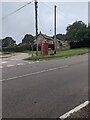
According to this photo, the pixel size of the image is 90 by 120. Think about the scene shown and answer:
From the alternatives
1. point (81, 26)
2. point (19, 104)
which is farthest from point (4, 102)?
point (81, 26)

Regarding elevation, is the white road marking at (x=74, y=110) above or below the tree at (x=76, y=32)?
below

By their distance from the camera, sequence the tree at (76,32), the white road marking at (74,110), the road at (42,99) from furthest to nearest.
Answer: the tree at (76,32), the road at (42,99), the white road marking at (74,110)

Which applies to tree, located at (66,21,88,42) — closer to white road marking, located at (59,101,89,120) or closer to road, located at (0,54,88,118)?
road, located at (0,54,88,118)

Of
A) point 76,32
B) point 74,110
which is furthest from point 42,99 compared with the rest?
point 76,32

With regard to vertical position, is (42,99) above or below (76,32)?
below

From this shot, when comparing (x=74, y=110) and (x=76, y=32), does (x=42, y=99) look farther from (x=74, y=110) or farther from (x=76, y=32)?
(x=76, y=32)

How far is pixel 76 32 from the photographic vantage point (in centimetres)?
11506

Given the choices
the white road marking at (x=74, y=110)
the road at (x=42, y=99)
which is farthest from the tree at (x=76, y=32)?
the white road marking at (x=74, y=110)

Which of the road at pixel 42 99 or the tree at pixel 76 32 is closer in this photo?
the road at pixel 42 99

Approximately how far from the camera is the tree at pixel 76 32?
110 meters

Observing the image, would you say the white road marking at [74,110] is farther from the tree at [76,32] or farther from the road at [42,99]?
the tree at [76,32]

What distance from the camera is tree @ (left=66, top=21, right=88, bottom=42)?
10986cm

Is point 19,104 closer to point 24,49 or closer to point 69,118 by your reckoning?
point 69,118

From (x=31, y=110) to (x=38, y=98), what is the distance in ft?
4.90
